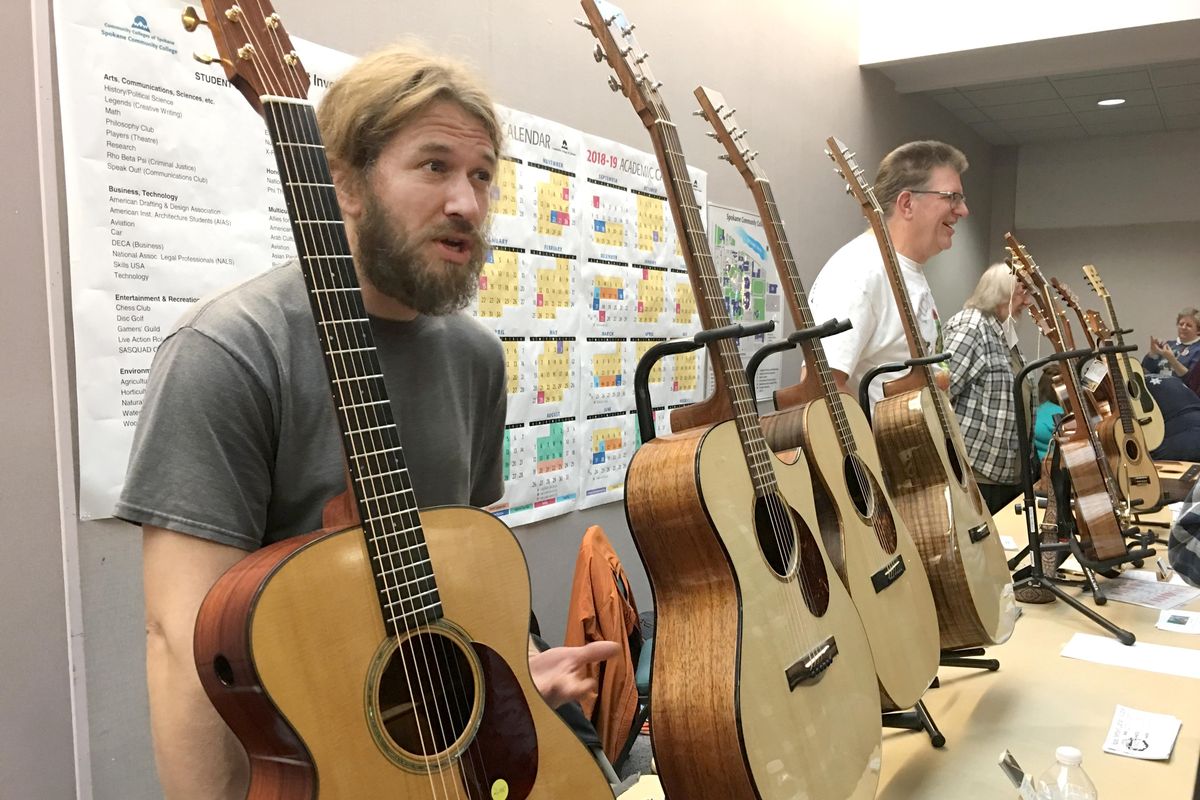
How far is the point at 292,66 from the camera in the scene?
3.19ft

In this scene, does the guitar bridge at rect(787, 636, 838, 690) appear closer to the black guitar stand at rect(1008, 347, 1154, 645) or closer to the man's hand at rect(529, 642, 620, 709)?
the man's hand at rect(529, 642, 620, 709)

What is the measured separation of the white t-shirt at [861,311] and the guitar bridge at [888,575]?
793 mm

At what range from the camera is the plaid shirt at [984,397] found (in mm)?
3500

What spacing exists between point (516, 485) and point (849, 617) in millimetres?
1455

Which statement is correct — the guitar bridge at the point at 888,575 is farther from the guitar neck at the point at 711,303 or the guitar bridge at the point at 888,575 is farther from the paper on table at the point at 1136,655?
the paper on table at the point at 1136,655

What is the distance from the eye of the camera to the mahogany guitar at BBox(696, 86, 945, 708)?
1336mm

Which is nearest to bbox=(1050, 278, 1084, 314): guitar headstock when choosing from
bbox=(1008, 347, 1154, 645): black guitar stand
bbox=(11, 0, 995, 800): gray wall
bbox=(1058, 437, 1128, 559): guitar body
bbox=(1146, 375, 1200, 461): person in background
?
bbox=(1008, 347, 1154, 645): black guitar stand

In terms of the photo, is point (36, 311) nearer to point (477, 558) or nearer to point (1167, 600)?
point (477, 558)

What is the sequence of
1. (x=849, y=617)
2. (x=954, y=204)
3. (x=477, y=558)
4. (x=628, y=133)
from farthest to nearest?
(x=628, y=133)
(x=954, y=204)
(x=849, y=617)
(x=477, y=558)

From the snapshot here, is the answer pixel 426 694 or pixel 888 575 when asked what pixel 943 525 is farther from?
pixel 426 694

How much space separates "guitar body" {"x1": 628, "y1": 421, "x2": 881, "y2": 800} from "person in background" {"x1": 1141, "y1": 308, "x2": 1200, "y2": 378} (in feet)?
22.5

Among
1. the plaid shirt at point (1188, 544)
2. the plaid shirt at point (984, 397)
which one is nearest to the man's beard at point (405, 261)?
the plaid shirt at point (1188, 544)

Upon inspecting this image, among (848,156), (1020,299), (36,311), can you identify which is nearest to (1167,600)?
(848,156)

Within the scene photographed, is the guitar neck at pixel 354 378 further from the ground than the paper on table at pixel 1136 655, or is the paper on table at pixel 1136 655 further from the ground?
the guitar neck at pixel 354 378
